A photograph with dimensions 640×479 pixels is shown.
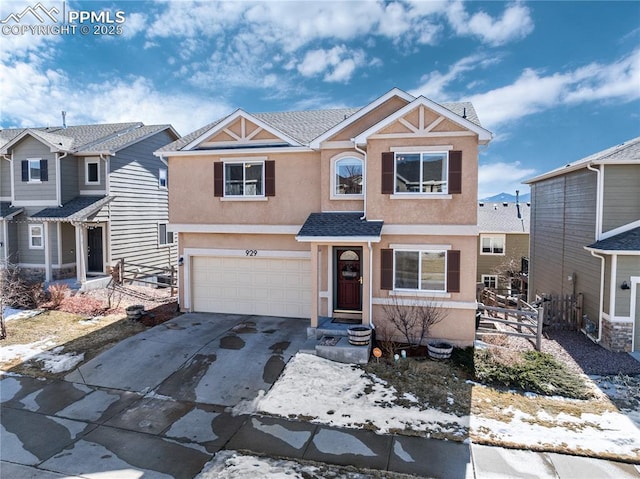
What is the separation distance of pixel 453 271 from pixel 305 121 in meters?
8.93

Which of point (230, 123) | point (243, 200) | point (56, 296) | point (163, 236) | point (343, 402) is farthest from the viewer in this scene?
point (163, 236)

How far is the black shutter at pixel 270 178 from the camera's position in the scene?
45.4ft

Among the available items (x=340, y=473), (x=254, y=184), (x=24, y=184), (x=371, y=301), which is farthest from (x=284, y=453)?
(x=24, y=184)

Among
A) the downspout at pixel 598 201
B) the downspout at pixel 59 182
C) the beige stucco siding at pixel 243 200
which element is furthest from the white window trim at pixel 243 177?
the downspout at pixel 598 201

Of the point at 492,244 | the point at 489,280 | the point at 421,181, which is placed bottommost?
the point at 489,280

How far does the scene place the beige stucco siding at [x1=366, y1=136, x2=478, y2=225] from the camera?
11.4m

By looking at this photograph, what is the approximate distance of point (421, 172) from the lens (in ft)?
38.5

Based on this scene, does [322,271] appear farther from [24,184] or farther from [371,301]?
[24,184]

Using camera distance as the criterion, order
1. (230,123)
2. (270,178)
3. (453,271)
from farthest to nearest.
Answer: (230,123)
(270,178)
(453,271)

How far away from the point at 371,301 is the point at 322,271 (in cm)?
207

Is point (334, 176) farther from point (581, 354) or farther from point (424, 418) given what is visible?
point (581, 354)

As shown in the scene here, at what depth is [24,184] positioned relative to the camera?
20000 mm

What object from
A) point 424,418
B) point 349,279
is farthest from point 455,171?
point 424,418

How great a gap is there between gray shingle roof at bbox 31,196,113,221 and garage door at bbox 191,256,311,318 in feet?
23.8
